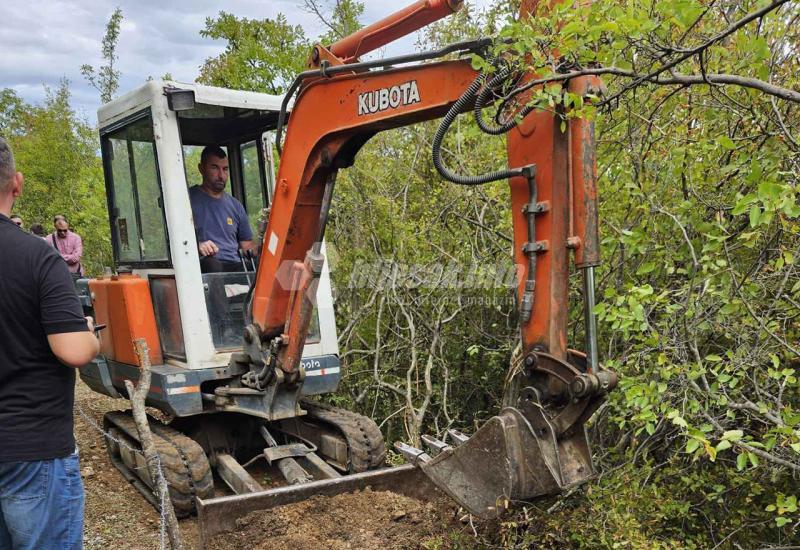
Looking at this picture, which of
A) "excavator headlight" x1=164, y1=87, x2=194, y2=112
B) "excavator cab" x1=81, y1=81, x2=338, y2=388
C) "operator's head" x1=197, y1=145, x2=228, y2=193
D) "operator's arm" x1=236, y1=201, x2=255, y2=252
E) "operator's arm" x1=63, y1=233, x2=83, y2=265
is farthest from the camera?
"operator's arm" x1=63, y1=233, x2=83, y2=265

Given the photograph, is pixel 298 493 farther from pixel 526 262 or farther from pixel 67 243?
pixel 67 243

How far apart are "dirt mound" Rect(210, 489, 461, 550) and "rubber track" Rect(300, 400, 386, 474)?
0.85 metres

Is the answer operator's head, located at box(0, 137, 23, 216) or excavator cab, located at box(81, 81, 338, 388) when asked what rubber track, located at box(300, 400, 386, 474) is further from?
operator's head, located at box(0, 137, 23, 216)

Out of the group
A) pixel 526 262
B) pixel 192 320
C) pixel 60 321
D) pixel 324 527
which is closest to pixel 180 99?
pixel 192 320

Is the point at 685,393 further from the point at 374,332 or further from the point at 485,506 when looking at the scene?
the point at 374,332

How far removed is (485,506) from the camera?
3201mm

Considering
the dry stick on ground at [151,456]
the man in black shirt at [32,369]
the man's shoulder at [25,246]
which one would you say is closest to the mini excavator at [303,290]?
the dry stick on ground at [151,456]

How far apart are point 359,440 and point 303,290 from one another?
1273 millimetres

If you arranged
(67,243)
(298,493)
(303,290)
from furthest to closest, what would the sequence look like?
(67,243) → (303,290) → (298,493)

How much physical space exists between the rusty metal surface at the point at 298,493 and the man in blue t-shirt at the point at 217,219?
6.42 feet

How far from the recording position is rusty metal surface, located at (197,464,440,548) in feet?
12.5

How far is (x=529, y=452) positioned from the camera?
10.2ft

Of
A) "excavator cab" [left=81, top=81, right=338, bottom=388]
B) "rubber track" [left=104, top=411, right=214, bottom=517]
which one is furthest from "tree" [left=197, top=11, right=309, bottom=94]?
"rubber track" [left=104, top=411, right=214, bottom=517]

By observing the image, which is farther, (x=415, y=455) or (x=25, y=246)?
(x=415, y=455)
